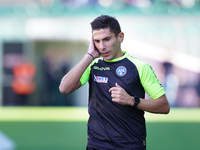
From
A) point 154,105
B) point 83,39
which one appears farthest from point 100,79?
point 83,39

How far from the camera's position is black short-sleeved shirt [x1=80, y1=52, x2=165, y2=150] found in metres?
3.26

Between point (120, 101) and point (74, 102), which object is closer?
point (120, 101)

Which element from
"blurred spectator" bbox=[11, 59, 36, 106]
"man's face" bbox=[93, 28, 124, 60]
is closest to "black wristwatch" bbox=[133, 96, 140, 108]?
"man's face" bbox=[93, 28, 124, 60]

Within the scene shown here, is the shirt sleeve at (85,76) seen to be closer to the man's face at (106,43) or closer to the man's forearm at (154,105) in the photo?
the man's face at (106,43)

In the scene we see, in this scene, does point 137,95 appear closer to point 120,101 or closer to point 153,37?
point 120,101

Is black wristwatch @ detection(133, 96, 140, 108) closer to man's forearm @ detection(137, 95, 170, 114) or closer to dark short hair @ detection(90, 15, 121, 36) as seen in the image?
man's forearm @ detection(137, 95, 170, 114)

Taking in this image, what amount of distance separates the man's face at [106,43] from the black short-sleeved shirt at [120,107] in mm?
95

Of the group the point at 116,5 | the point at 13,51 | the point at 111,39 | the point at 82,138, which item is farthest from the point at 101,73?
the point at 13,51

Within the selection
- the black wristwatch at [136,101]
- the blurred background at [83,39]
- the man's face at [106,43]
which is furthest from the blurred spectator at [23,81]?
the black wristwatch at [136,101]

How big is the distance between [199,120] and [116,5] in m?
9.24

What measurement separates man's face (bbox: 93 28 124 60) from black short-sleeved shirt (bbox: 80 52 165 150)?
0.10 meters

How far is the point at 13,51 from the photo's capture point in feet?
49.0

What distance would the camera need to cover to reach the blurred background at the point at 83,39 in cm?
1388

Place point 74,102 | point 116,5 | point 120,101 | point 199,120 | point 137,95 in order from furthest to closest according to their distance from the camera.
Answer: point 74,102, point 116,5, point 199,120, point 137,95, point 120,101
